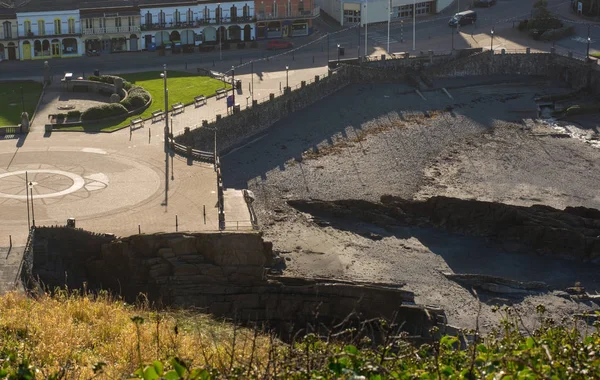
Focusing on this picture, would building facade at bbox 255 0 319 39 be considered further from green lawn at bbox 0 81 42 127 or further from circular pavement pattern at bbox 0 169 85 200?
circular pavement pattern at bbox 0 169 85 200

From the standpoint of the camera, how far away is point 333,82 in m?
87.3

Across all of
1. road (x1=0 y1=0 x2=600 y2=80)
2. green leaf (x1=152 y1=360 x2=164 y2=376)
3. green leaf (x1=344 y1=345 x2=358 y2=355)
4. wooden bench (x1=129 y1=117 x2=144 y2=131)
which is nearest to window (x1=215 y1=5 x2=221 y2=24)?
road (x1=0 y1=0 x2=600 y2=80)

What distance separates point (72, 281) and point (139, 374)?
3226cm

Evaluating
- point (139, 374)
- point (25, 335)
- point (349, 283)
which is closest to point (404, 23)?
point (349, 283)

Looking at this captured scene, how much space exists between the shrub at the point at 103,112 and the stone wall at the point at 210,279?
73.2ft

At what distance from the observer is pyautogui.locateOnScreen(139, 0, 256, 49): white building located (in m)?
96.2

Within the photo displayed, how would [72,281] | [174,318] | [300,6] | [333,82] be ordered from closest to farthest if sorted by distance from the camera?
[174,318], [72,281], [333,82], [300,6]

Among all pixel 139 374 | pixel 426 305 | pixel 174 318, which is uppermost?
pixel 139 374

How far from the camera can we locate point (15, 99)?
78688 mm

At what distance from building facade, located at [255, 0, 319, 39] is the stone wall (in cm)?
5224

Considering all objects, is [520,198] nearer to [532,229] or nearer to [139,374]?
[532,229]

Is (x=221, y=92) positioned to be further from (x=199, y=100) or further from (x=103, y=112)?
(x=103, y=112)

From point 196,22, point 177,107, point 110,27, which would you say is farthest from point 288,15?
point 177,107

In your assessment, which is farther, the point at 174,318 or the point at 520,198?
the point at 520,198
